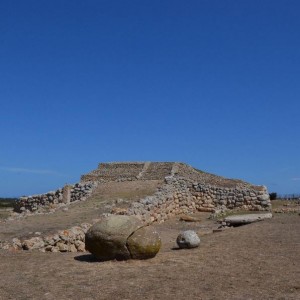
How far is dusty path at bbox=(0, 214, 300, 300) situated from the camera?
26.2ft

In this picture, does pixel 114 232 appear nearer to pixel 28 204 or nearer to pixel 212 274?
pixel 212 274

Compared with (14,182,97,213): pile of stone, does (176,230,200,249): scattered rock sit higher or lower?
lower

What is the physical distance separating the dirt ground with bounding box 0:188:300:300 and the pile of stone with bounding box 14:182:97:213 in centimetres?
1614

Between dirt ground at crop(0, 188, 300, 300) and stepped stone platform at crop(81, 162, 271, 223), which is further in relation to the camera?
stepped stone platform at crop(81, 162, 271, 223)

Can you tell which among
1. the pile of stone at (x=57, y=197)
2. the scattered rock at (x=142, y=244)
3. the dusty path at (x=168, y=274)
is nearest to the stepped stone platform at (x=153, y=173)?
the pile of stone at (x=57, y=197)

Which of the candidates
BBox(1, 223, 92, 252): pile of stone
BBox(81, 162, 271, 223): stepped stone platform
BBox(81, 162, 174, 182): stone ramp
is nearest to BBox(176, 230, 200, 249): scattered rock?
BBox(1, 223, 92, 252): pile of stone

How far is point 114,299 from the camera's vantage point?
7625mm

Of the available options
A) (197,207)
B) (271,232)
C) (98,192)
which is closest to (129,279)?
(271,232)

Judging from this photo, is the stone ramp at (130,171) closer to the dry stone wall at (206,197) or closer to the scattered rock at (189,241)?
the dry stone wall at (206,197)

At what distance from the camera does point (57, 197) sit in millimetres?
29516

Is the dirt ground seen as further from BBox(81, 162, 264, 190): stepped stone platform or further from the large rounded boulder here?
BBox(81, 162, 264, 190): stepped stone platform

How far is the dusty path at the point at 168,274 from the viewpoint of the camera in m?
7.98

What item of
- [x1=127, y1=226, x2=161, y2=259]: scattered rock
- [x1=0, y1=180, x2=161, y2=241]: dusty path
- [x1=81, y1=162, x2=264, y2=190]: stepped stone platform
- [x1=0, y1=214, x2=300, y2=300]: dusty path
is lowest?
[x1=0, y1=214, x2=300, y2=300]: dusty path

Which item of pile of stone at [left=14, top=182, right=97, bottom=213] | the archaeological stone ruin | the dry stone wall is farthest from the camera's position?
pile of stone at [left=14, top=182, right=97, bottom=213]
